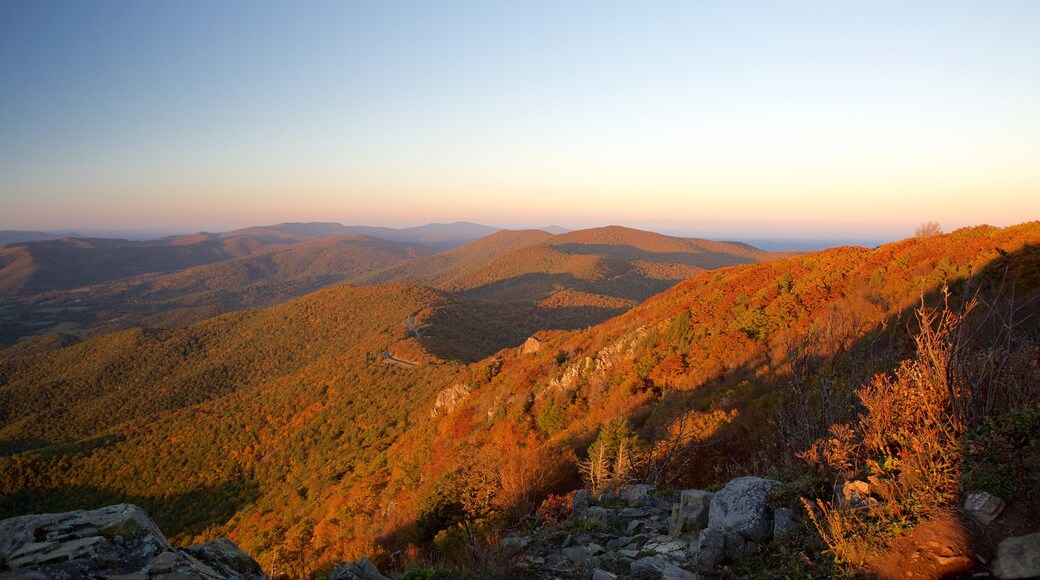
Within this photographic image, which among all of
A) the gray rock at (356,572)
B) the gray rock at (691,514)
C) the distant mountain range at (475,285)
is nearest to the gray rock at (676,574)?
the gray rock at (691,514)

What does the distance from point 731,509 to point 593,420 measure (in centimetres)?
→ 1048

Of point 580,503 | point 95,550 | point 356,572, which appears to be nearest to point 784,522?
point 580,503

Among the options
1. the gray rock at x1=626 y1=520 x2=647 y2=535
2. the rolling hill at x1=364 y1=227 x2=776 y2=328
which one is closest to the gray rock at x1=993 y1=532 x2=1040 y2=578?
the gray rock at x1=626 y1=520 x2=647 y2=535

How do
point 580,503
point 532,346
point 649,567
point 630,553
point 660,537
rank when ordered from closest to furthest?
point 649,567 → point 630,553 → point 660,537 → point 580,503 → point 532,346

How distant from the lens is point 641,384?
1652 centimetres

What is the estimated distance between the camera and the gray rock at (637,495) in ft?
22.1

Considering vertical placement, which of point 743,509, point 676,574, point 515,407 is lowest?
point 515,407

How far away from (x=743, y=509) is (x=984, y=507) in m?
1.94

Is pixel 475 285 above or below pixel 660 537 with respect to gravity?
below

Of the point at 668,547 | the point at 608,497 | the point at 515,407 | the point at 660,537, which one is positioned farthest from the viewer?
the point at 515,407

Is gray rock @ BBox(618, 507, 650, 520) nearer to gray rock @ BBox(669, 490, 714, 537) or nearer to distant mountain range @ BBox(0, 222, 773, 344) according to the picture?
gray rock @ BBox(669, 490, 714, 537)

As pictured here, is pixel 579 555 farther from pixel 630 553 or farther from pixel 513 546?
pixel 513 546

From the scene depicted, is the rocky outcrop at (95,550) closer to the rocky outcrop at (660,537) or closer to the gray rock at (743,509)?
the rocky outcrop at (660,537)

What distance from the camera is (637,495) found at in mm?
6906
